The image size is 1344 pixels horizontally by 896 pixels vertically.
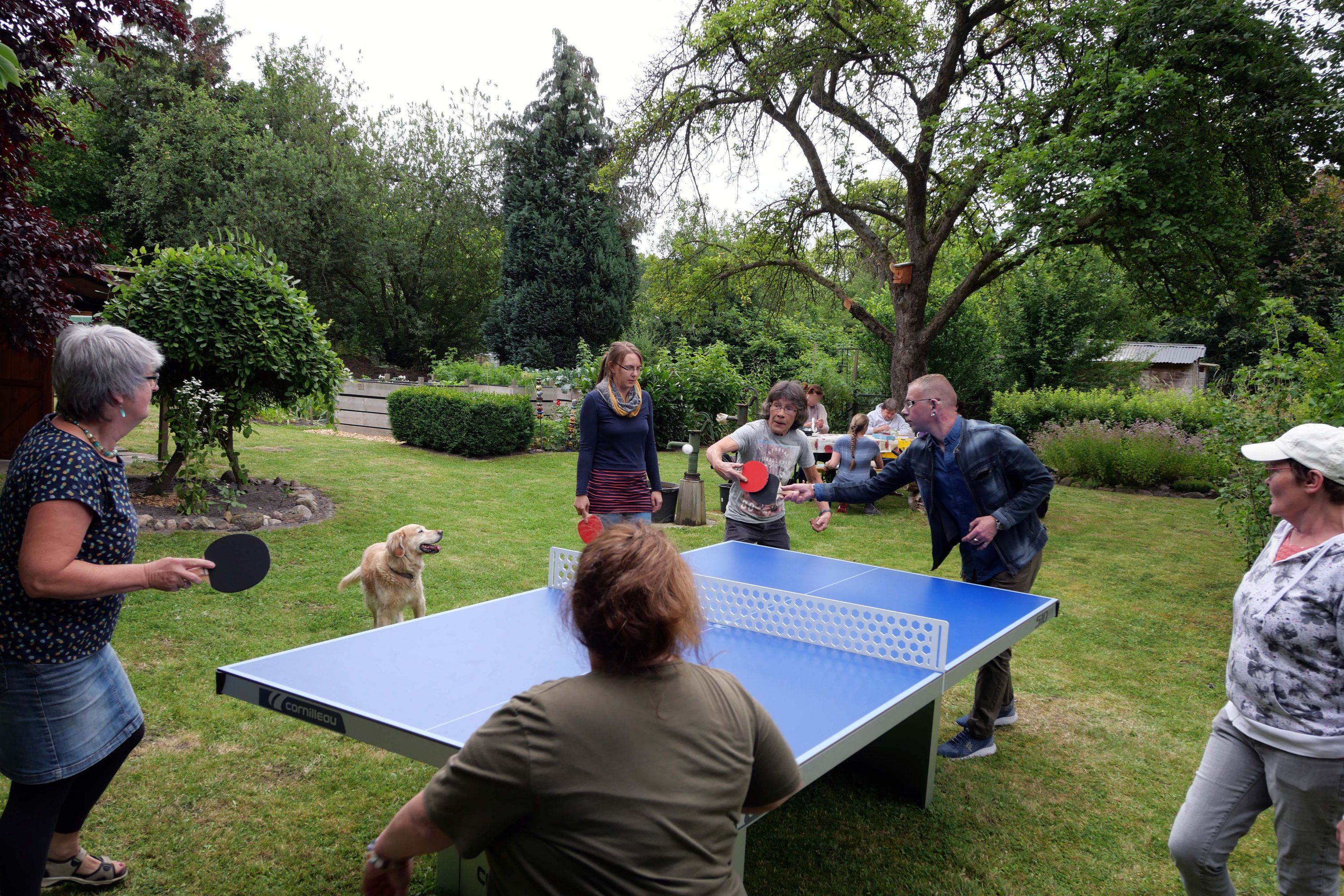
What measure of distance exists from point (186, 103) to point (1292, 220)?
94.7 ft

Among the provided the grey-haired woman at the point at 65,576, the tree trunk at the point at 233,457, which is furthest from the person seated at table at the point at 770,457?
the tree trunk at the point at 233,457

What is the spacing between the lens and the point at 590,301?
23688mm

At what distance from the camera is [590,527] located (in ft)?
14.5

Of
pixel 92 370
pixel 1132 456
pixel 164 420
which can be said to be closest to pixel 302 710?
pixel 92 370

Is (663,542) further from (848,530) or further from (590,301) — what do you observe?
(590,301)

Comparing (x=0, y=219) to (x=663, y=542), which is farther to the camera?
(x=0, y=219)

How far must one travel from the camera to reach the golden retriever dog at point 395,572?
4.63 meters

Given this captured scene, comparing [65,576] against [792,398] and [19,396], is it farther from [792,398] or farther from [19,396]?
[19,396]

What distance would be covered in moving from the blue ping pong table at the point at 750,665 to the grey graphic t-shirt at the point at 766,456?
91 centimetres

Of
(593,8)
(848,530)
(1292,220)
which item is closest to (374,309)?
(593,8)

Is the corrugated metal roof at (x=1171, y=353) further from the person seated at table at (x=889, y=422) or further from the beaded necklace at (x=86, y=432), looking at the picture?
the beaded necklace at (x=86, y=432)

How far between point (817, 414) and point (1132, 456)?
6.33 metres

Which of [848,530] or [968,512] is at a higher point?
[968,512]

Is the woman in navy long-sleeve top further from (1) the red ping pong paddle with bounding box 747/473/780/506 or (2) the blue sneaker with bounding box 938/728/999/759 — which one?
(2) the blue sneaker with bounding box 938/728/999/759
